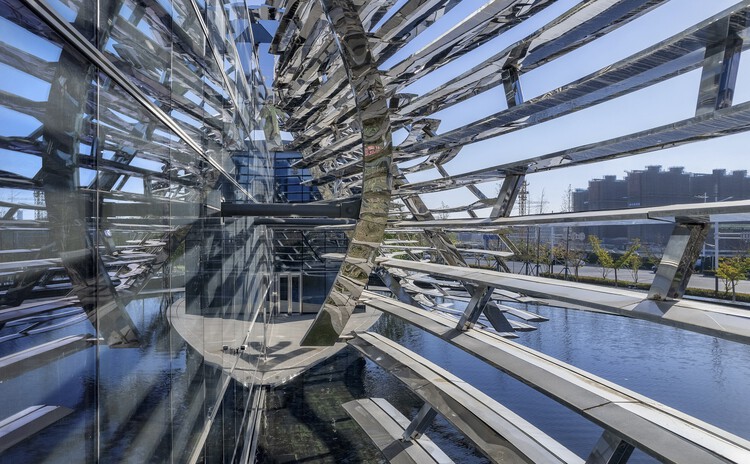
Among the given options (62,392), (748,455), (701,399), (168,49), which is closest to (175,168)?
(168,49)

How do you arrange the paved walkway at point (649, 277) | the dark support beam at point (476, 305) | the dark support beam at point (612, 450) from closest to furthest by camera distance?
the dark support beam at point (612, 450) → the paved walkway at point (649, 277) → the dark support beam at point (476, 305)

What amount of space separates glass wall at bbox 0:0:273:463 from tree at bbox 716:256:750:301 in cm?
337

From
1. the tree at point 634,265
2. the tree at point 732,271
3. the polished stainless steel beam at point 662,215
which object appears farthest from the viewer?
the tree at point 634,265

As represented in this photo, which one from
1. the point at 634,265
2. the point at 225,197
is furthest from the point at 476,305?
the point at 225,197

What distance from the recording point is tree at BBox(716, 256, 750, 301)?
362 cm

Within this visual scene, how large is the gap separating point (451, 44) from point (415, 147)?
1.06 metres

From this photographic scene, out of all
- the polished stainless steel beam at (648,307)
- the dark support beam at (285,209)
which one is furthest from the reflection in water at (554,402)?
the polished stainless steel beam at (648,307)

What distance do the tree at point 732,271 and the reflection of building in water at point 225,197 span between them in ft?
3.23

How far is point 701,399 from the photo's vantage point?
10406mm

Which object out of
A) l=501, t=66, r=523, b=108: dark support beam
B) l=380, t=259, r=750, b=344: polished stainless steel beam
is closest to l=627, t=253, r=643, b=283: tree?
l=380, t=259, r=750, b=344: polished stainless steel beam

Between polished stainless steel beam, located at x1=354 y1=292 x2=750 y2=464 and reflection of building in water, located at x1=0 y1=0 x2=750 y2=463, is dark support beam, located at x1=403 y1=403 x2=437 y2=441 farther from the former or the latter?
polished stainless steel beam, located at x1=354 y1=292 x2=750 y2=464

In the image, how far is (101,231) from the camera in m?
1.06

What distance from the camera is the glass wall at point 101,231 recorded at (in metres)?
0.73

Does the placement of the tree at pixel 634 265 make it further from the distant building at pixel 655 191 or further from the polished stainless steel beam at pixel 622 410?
the polished stainless steel beam at pixel 622 410
